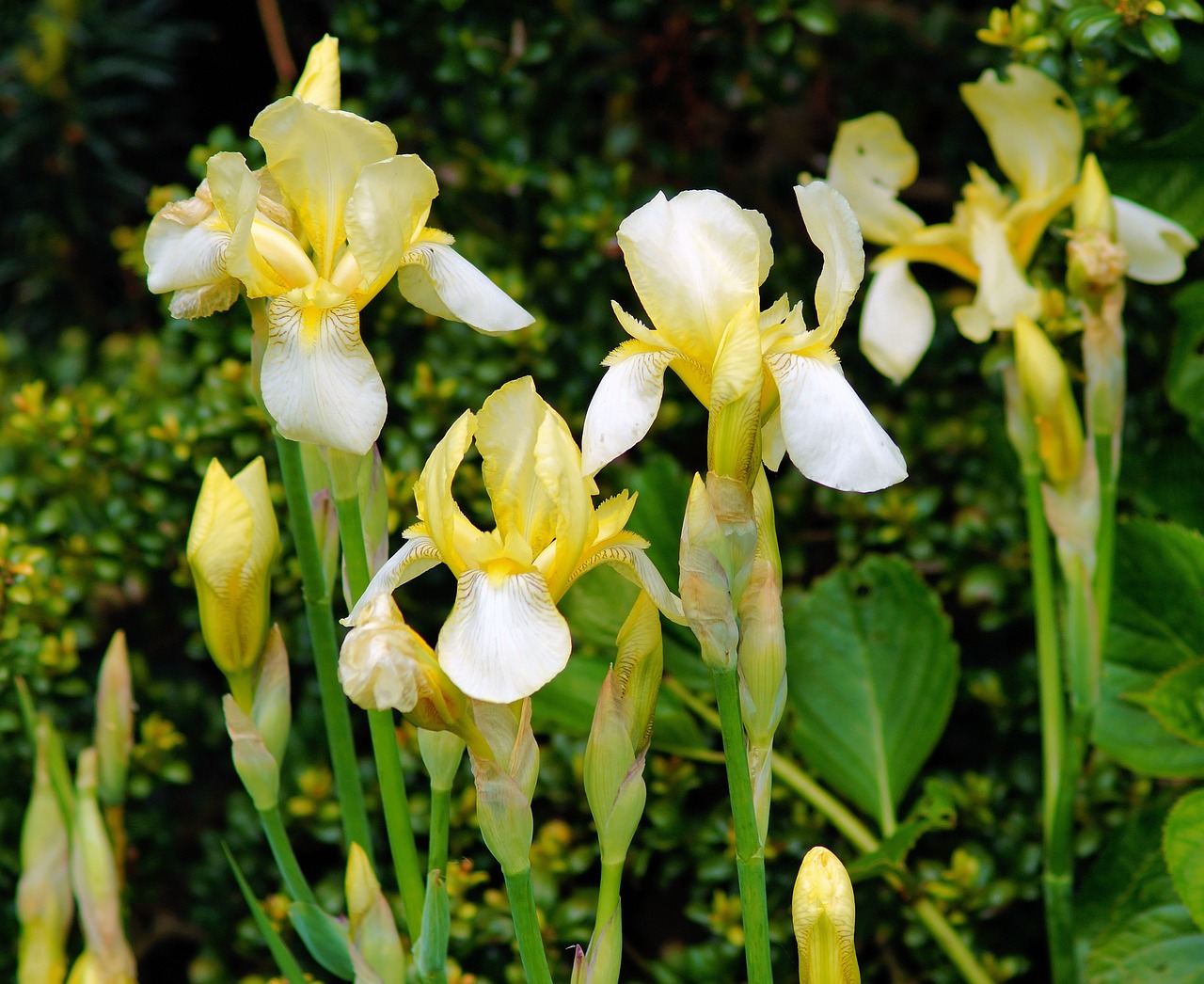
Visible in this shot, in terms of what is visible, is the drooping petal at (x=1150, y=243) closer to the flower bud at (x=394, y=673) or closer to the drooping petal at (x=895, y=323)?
the drooping petal at (x=895, y=323)

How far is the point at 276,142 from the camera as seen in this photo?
0.53 m

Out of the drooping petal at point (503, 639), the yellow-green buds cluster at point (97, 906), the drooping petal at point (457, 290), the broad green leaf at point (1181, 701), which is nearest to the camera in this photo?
the drooping petal at point (503, 639)

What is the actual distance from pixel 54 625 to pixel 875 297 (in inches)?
25.4

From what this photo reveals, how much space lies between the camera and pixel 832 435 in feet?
1.56

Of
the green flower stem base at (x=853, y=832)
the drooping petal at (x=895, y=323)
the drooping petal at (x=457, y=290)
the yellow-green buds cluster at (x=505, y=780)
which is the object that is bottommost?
the green flower stem base at (x=853, y=832)

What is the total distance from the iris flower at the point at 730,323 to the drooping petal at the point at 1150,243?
40 cm

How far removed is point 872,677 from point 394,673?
22.1 inches

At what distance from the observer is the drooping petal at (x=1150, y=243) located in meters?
0.81

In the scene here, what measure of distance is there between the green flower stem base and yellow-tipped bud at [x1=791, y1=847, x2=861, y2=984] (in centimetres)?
33

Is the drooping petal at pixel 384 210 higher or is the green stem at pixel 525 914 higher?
the drooping petal at pixel 384 210

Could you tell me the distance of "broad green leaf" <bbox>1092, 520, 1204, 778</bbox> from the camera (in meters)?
0.83

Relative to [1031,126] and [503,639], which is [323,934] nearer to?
[503,639]

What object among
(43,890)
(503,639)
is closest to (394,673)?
(503,639)

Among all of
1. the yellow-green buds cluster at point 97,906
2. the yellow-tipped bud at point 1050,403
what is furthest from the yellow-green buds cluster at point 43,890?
the yellow-tipped bud at point 1050,403
